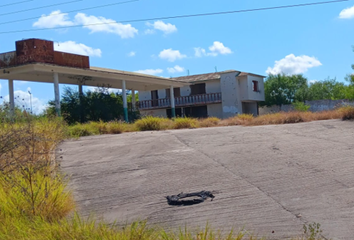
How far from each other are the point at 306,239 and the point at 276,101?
38.1m

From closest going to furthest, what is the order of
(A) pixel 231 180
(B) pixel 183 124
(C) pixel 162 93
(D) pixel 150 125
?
(A) pixel 231 180, (D) pixel 150 125, (B) pixel 183 124, (C) pixel 162 93

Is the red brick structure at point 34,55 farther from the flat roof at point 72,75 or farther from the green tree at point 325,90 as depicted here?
the green tree at point 325,90

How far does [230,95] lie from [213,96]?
1665 mm

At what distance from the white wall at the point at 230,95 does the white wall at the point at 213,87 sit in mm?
626

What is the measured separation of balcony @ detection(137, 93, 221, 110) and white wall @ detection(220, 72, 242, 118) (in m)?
0.70

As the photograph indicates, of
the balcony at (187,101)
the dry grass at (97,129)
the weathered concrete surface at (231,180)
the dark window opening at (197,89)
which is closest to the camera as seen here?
the weathered concrete surface at (231,180)

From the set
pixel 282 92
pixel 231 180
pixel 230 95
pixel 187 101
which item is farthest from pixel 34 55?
pixel 282 92

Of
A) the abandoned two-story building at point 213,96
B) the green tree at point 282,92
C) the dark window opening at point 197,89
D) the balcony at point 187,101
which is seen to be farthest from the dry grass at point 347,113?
the green tree at point 282,92

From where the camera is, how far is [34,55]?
53.0 ft

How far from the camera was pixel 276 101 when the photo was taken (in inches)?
1583

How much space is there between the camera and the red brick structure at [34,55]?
52.9ft

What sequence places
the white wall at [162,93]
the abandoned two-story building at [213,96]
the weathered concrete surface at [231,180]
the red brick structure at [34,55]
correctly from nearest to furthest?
the weathered concrete surface at [231,180] < the red brick structure at [34,55] < the abandoned two-story building at [213,96] < the white wall at [162,93]

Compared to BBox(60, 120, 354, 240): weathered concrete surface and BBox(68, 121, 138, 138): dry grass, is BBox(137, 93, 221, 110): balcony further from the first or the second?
BBox(60, 120, 354, 240): weathered concrete surface

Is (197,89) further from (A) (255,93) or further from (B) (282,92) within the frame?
(B) (282,92)
